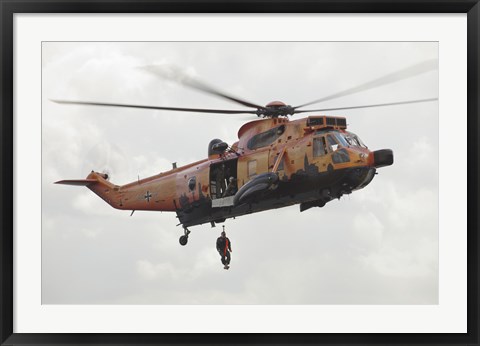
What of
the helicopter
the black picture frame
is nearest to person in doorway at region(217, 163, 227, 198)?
the helicopter

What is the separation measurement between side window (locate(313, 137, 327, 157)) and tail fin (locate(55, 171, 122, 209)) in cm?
586

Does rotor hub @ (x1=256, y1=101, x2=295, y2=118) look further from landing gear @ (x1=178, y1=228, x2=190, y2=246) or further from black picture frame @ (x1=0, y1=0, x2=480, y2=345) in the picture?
black picture frame @ (x1=0, y1=0, x2=480, y2=345)

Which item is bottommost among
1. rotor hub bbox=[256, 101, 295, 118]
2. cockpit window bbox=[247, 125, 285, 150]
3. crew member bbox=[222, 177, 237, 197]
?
crew member bbox=[222, 177, 237, 197]

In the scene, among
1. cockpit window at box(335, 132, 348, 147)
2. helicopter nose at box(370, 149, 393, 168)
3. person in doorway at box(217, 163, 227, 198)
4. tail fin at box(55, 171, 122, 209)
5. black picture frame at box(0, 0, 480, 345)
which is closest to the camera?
black picture frame at box(0, 0, 480, 345)

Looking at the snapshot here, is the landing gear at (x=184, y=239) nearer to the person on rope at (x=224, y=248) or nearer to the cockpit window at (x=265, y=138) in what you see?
the person on rope at (x=224, y=248)

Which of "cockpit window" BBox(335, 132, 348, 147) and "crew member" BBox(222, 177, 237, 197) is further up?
"cockpit window" BBox(335, 132, 348, 147)

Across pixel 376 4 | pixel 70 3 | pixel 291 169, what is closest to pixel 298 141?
pixel 291 169

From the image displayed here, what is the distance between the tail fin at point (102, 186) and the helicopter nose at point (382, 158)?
7016 millimetres

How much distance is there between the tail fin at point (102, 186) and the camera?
21156 mm

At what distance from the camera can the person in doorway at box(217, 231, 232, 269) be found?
736 inches

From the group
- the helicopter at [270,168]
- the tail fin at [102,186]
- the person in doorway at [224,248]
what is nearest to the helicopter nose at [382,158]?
the helicopter at [270,168]

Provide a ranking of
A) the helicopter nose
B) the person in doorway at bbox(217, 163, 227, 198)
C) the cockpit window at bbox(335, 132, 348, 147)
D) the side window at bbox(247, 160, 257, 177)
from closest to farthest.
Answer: the helicopter nose → the cockpit window at bbox(335, 132, 348, 147) → the side window at bbox(247, 160, 257, 177) → the person in doorway at bbox(217, 163, 227, 198)

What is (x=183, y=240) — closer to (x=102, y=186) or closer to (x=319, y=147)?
(x=102, y=186)

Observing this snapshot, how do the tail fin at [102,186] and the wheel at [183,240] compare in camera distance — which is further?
the tail fin at [102,186]
